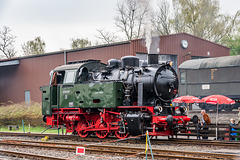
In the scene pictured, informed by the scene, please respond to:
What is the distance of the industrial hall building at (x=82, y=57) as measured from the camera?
86.2ft

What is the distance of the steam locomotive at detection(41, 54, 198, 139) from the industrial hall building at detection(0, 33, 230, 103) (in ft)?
31.2

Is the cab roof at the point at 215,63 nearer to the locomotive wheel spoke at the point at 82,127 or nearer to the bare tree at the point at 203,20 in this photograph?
the locomotive wheel spoke at the point at 82,127

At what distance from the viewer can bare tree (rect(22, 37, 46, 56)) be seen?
60.6m

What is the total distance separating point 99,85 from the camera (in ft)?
49.3

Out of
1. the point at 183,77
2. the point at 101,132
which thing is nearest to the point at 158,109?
the point at 101,132

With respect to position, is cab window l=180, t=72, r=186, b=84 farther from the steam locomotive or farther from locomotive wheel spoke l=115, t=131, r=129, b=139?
locomotive wheel spoke l=115, t=131, r=129, b=139

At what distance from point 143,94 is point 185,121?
218 cm

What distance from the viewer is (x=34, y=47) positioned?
60.9 m

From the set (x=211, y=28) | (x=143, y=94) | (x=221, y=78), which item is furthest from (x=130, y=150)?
(x=211, y=28)

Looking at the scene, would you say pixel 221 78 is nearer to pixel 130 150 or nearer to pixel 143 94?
pixel 143 94

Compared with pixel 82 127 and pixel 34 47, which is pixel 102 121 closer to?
pixel 82 127

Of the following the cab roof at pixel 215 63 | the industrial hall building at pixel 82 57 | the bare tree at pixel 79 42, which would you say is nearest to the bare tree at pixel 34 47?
the bare tree at pixel 79 42

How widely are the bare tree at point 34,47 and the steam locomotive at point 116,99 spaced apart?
4527 cm

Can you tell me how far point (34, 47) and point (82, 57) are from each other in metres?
35.0
